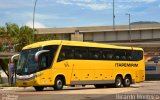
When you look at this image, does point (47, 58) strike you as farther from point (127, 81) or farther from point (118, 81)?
point (127, 81)

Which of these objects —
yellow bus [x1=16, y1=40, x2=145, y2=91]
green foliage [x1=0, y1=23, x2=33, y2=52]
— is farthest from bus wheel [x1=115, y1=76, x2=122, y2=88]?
green foliage [x1=0, y1=23, x2=33, y2=52]

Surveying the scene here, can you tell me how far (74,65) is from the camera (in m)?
29.5

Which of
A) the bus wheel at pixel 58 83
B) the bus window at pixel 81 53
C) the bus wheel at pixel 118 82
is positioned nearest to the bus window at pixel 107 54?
the bus wheel at pixel 118 82

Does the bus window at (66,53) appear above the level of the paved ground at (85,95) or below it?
above

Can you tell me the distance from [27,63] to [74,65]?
326cm

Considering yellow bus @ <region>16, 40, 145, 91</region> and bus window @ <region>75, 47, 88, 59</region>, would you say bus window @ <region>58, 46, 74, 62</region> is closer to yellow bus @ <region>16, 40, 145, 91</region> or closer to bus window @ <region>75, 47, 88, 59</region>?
yellow bus @ <region>16, 40, 145, 91</region>

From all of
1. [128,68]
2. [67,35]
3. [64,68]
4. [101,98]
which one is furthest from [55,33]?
[101,98]

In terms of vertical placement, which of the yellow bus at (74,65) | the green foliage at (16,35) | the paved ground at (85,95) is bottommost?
the paved ground at (85,95)

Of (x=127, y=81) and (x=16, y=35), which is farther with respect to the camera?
(x=16, y=35)

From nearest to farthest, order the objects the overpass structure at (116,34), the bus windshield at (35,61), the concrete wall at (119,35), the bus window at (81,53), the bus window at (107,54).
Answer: the bus windshield at (35,61) → the bus window at (81,53) → the bus window at (107,54) → the overpass structure at (116,34) → the concrete wall at (119,35)

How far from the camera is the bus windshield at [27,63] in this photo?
2770 cm

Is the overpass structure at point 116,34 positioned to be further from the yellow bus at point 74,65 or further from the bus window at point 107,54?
the bus window at point 107,54

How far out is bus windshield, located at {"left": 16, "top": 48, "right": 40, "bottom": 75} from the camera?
2770 centimetres

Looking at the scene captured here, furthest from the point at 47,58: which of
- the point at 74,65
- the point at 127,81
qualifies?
the point at 127,81
